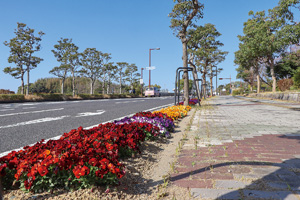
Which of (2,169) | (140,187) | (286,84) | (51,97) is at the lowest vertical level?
(140,187)

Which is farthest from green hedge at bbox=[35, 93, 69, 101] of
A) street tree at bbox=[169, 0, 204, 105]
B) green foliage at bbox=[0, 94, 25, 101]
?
street tree at bbox=[169, 0, 204, 105]

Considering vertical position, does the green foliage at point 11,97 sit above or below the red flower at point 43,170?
above

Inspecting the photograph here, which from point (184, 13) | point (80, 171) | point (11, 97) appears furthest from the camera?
point (11, 97)

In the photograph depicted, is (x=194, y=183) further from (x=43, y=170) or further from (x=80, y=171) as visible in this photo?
(x=43, y=170)

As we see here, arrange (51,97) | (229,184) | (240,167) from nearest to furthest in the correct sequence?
(229,184)
(240,167)
(51,97)

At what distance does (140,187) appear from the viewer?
220 centimetres

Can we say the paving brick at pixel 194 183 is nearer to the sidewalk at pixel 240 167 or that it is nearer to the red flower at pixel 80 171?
the sidewalk at pixel 240 167

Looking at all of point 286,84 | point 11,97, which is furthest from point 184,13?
point 286,84

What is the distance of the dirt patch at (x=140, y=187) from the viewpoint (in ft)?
6.15

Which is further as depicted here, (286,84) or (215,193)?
(286,84)

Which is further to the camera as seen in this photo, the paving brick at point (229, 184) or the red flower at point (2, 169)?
the paving brick at point (229, 184)

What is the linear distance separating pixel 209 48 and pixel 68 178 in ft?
81.1

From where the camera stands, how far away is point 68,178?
199 centimetres

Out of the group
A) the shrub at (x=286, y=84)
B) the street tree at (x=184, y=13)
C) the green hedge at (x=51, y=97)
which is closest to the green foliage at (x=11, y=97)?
the green hedge at (x=51, y=97)
